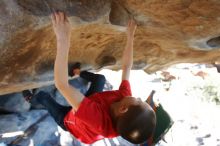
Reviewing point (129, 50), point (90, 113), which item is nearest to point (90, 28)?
point (129, 50)

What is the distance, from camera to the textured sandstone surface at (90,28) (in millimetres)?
2102

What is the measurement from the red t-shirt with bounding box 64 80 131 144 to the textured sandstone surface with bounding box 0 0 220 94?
0.47 m

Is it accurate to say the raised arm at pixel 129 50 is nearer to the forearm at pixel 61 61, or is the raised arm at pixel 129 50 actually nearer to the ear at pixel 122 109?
the ear at pixel 122 109

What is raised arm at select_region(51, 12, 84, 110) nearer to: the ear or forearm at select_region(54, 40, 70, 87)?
forearm at select_region(54, 40, 70, 87)

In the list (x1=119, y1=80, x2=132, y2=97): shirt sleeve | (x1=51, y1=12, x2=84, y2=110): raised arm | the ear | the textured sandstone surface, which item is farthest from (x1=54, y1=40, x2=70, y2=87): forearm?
(x1=119, y1=80, x2=132, y2=97): shirt sleeve

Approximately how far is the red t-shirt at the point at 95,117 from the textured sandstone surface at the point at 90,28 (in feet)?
1.55

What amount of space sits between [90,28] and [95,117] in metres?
0.67

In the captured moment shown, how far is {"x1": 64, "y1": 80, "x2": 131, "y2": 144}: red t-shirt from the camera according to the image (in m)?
2.24

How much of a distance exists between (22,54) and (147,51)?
157 centimetres

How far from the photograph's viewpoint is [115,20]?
2514mm

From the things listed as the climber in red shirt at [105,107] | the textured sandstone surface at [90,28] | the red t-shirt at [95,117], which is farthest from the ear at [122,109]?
the textured sandstone surface at [90,28]

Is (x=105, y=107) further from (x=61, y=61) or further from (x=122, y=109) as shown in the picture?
(x=61, y=61)

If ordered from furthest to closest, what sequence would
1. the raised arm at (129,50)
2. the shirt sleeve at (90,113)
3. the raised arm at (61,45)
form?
the raised arm at (129,50)
the shirt sleeve at (90,113)
the raised arm at (61,45)

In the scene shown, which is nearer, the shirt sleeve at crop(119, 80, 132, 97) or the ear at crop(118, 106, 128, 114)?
the ear at crop(118, 106, 128, 114)
